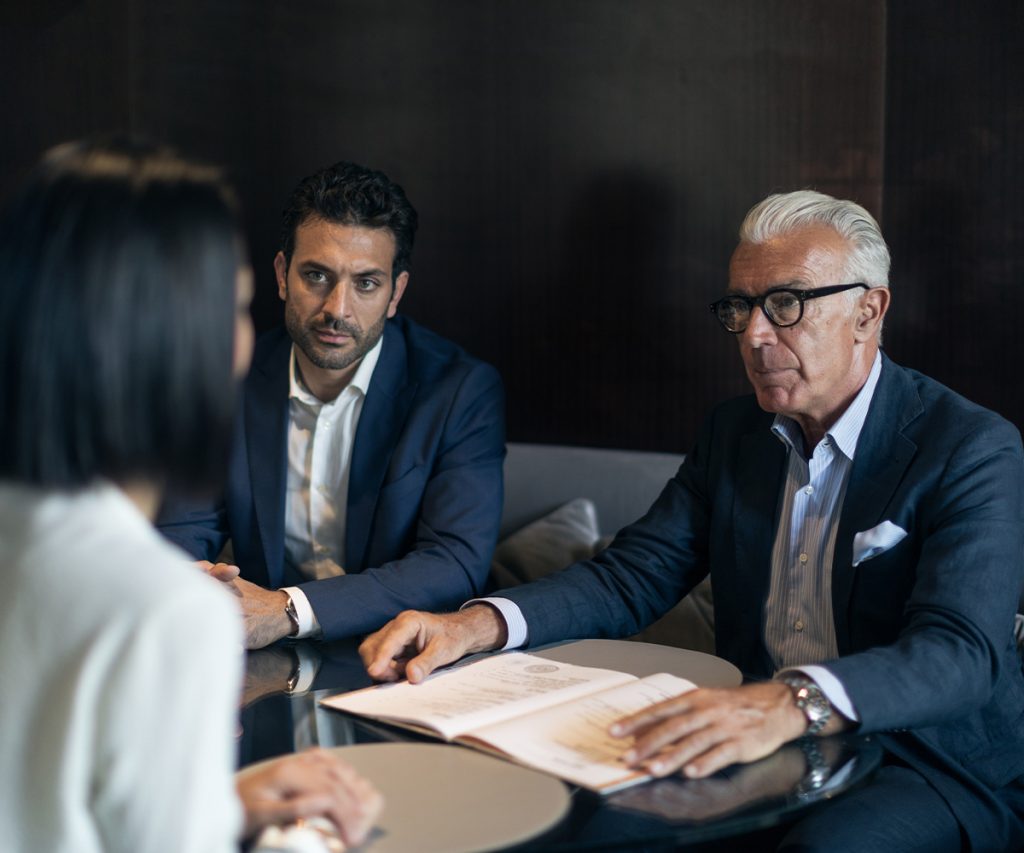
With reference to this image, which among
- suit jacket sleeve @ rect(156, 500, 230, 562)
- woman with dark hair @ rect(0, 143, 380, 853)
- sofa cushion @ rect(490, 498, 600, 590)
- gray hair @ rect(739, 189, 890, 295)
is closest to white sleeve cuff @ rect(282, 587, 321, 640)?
suit jacket sleeve @ rect(156, 500, 230, 562)

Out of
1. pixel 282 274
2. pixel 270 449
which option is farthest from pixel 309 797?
pixel 282 274

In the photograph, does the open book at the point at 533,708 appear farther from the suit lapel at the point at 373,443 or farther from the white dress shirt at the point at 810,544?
the suit lapel at the point at 373,443

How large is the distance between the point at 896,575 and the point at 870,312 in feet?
1.65

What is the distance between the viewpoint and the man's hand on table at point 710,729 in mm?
1401

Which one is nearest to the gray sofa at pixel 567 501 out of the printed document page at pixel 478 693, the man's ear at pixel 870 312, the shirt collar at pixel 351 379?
the shirt collar at pixel 351 379

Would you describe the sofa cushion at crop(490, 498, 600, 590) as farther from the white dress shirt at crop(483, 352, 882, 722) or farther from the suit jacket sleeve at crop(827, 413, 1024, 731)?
the suit jacket sleeve at crop(827, 413, 1024, 731)

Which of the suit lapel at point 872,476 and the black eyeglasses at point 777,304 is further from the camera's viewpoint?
the black eyeglasses at point 777,304

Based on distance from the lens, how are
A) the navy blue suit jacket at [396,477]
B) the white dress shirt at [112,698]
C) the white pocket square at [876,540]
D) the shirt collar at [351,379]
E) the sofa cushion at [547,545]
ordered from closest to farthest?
the white dress shirt at [112,698] < the white pocket square at [876,540] < the navy blue suit jacket at [396,477] < the shirt collar at [351,379] < the sofa cushion at [547,545]

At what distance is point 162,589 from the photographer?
2.87 ft

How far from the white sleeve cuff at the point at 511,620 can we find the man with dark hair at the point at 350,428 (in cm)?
54

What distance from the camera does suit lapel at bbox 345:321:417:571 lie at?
2.71 m

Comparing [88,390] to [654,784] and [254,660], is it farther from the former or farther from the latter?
[254,660]

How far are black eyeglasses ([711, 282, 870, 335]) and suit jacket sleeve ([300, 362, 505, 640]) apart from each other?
719mm

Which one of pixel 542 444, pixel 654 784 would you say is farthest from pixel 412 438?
pixel 654 784
